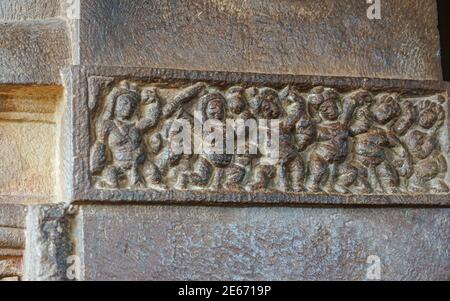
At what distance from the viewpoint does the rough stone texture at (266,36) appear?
2.23 metres

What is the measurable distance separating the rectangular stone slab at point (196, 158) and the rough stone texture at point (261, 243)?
0.03m

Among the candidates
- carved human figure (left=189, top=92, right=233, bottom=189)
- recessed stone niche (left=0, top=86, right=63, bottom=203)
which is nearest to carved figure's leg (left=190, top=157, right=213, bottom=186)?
carved human figure (left=189, top=92, right=233, bottom=189)

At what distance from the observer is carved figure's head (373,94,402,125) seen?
2328 mm

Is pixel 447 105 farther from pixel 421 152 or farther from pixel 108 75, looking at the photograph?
pixel 108 75

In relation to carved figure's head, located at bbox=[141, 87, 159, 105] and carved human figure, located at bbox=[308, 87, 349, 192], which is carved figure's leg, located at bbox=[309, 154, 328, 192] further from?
carved figure's head, located at bbox=[141, 87, 159, 105]

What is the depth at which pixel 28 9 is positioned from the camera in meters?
2.33

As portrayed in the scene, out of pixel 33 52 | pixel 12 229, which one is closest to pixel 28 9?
pixel 33 52

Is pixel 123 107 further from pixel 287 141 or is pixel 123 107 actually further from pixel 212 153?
pixel 287 141

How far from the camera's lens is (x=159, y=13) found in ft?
7.47

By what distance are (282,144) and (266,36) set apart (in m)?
0.27

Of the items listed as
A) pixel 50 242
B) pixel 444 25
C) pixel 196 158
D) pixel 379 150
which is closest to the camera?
pixel 50 242

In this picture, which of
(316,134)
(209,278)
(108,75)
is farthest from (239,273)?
(108,75)

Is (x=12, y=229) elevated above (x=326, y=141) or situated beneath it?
situated beneath

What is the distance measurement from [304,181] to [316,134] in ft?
0.39
